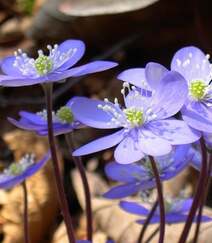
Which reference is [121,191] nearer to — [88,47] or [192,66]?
[192,66]

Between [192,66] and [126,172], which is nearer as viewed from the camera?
[192,66]

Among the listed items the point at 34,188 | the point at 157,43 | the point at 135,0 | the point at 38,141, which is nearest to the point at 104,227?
the point at 34,188

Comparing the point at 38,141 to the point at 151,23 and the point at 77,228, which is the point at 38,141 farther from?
the point at 151,23

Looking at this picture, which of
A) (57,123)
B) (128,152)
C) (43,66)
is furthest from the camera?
(57,123)

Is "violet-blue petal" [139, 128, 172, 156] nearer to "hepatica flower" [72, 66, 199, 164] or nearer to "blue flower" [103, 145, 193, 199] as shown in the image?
"hepatica flower" [72, 66, 199, 164]

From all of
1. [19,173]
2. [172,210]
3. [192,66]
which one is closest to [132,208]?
[172,210]
